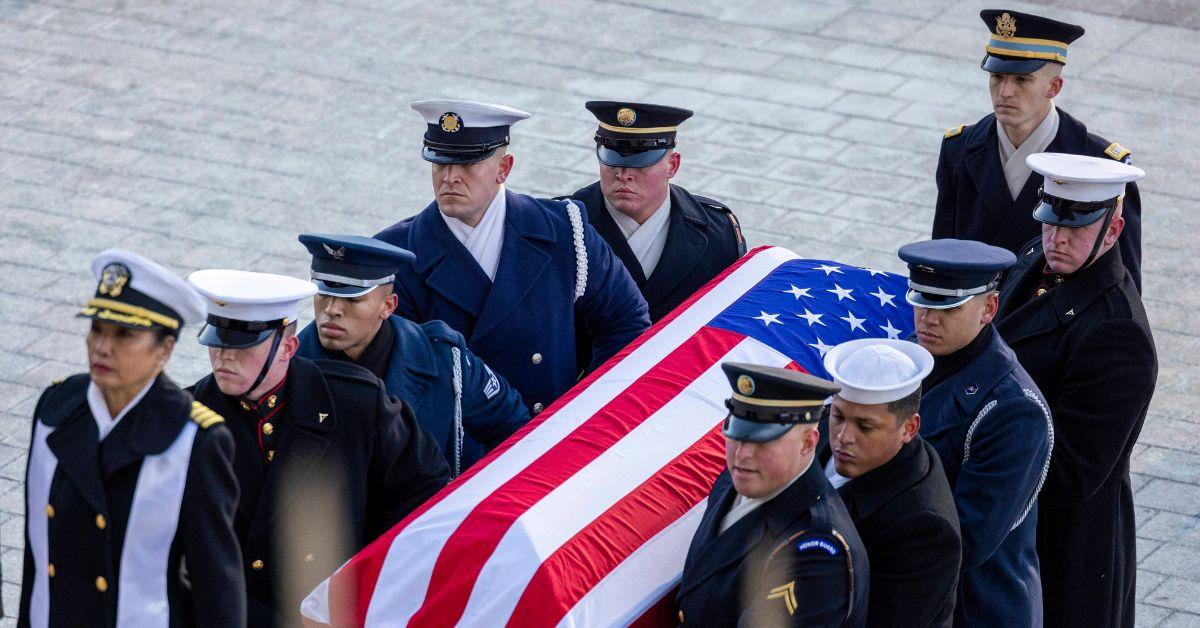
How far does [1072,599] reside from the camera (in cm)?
509

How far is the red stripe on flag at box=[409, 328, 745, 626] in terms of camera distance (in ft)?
12.9

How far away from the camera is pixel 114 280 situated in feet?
11.6

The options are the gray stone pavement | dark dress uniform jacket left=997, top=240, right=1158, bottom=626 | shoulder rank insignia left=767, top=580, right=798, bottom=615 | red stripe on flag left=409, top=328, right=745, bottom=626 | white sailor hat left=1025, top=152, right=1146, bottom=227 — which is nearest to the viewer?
shoulder rank insignia left=767, top=580, right=798, bottom=615

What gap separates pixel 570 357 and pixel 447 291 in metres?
0.48

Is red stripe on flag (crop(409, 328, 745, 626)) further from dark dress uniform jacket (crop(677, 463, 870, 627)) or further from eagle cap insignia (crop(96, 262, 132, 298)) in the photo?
eagle cap insignia (crop(96, 262, 132, 298))

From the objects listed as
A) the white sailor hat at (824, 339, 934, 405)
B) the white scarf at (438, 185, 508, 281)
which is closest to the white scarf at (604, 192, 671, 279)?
the white scarf at (438, 185, 508, 281)

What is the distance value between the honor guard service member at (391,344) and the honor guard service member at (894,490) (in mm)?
1123

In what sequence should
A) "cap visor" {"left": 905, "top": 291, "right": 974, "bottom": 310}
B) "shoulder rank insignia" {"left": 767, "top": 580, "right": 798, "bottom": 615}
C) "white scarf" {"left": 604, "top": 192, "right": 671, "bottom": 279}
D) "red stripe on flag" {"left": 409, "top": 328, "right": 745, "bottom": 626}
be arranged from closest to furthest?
"shoulder rank insignia" {"left": 767, "top": 580, "right": 798, "bottom": 615} < "red stripe on flag" {"left": 409, "top": 328, "right": 745, "bottom": 626} < "cap visor" {"left": 905, "top": 291, "right": 974, "bottom": 310} < "white scarf" {"left": 604, "top": 192, "right": 671, "bottom": 279}

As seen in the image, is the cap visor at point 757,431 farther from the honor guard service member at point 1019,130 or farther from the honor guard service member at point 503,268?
the honor guard service member at point 1019,130

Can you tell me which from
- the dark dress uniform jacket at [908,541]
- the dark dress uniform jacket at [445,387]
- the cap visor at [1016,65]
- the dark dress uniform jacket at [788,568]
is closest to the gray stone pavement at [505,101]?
the cap visor at [1016,65]

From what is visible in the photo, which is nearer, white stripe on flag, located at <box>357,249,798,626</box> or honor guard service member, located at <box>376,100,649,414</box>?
white stripe on flag, located at <box>357,249,798,626</box>

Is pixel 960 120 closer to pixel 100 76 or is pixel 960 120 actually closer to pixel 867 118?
A: pixel 867 118

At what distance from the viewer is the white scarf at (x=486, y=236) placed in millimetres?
5000

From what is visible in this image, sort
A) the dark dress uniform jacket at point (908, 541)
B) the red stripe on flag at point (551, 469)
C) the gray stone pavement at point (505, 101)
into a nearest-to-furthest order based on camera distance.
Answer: the dark dress uniform jacket at point (908, 541)
the red stripe on flag at point (551, 469)
the gray stone pavement at point (505, 101)
